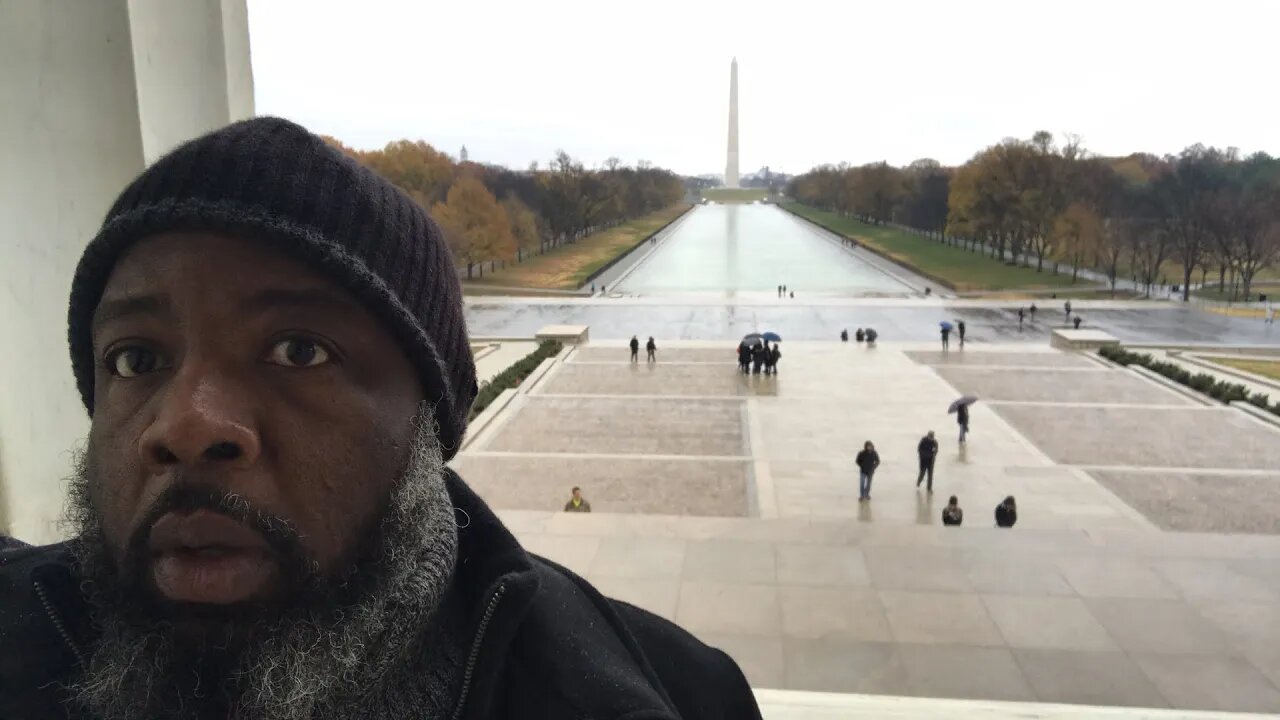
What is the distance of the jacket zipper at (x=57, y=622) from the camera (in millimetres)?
1300

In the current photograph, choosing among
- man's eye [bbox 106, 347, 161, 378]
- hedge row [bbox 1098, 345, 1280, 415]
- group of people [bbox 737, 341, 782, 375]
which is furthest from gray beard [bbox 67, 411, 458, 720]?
hedge row [bbox 1098, 345, 1280, 415]

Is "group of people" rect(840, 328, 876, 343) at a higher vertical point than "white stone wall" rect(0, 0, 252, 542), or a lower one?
lower

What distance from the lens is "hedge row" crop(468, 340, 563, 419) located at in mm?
18531

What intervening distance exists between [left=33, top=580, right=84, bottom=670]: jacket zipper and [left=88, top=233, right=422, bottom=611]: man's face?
0.27m

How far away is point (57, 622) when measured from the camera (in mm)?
1320

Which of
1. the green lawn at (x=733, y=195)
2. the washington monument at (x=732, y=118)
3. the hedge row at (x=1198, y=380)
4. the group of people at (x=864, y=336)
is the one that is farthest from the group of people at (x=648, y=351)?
the green lawn at (x=733, y=195)

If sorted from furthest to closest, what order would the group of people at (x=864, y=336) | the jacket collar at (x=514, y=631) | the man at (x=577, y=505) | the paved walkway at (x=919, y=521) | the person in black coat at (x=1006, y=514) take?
the group of people at (x=864, y=336) → the man at (x=577, y=505) → the person in black coat at (x=1006, y=514) → the paved walkway at (x=919, y=521) → the jacket collar at (x=514, y=631)

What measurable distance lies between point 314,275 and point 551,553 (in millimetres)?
7569

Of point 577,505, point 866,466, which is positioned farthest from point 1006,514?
point 577,505

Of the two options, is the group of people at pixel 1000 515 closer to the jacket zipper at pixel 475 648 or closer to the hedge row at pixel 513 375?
the hedge row at pixel 513 375

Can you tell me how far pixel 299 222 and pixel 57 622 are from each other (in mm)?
796

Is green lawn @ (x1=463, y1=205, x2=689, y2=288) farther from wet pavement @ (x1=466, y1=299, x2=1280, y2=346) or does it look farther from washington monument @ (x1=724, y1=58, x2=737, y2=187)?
washington monument @ (x1=724, y1=58, x2=737, y2=187)

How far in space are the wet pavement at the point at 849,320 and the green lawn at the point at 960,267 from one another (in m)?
8.23

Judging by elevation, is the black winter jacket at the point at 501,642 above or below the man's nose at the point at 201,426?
below
